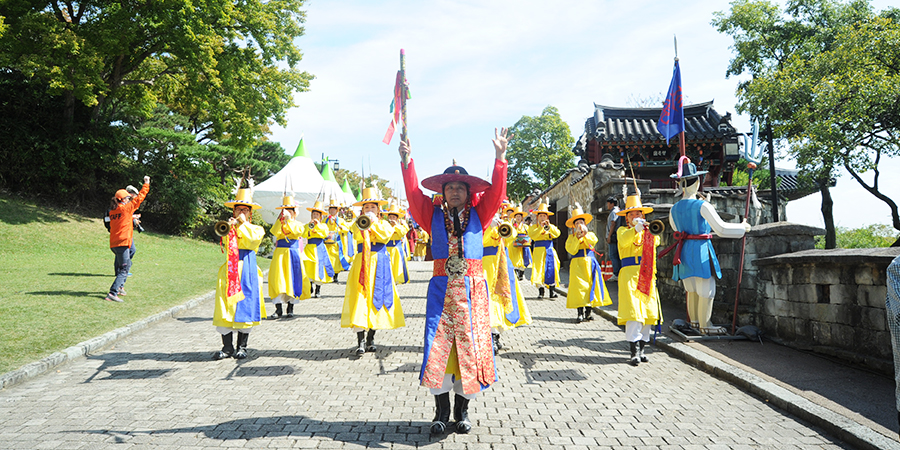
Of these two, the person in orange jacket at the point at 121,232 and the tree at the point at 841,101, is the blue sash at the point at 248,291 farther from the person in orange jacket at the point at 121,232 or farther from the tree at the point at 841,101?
the tree at the point at 841,101

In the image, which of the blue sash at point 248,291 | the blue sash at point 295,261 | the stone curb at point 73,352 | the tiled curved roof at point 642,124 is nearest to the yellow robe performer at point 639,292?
the blue sash at point 248,291

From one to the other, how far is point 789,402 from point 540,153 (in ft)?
88.5

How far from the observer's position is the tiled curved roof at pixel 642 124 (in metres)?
15.8

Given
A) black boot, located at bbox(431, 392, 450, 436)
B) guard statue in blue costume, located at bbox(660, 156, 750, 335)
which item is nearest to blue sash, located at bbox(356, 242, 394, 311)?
black boot, located at bbox(431, 392, 450, 436)

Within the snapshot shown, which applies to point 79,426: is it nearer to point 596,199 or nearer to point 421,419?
point 421,419

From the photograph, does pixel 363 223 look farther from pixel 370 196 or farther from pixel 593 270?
pixel 593 270

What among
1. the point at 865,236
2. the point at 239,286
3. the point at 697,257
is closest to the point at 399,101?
the point at 239,286

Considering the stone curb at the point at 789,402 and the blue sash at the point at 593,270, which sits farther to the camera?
the blue sash at the point at 593,270

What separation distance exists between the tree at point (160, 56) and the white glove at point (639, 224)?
15263 millimetres

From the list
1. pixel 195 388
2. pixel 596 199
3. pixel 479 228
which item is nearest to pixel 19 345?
pixel 195 388

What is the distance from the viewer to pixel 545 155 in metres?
30.4

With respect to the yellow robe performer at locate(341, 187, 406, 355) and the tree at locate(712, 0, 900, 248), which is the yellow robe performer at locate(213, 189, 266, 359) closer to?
the yellow robe performer at locate(341, 187, 406, 355)

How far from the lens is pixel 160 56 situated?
19125 mm

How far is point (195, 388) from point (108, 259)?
1073 centimetres
